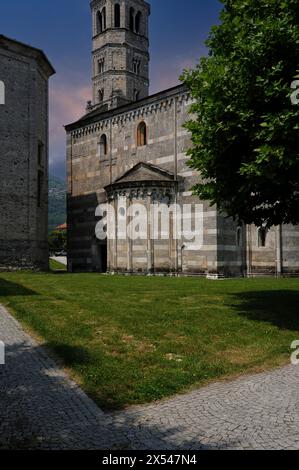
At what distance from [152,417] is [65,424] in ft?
4.40

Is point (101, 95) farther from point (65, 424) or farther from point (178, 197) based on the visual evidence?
point (65, 424)

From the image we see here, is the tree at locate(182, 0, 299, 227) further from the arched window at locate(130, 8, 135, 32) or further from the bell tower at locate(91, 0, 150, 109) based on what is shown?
the arched window at locate(130, 8, 135, 32)

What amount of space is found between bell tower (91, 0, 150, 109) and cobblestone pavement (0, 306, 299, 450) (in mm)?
47657

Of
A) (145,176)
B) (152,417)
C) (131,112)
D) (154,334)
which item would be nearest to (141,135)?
(131,112)

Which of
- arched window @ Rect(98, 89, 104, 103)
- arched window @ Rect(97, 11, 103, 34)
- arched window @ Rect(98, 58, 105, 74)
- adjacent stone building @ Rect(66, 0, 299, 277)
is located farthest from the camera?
arched window @ Rect(98, 89, 104, 103)

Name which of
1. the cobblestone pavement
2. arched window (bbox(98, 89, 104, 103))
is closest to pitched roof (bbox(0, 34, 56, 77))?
arched window (bbox(98, 89, 104, 103))

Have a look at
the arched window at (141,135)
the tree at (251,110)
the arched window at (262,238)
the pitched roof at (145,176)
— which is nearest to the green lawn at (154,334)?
the tree at (251,110)

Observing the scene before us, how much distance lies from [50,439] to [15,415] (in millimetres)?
992

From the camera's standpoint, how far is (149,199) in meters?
31.7

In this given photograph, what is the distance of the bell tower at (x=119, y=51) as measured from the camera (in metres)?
51.9

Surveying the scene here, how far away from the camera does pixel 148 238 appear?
104ft

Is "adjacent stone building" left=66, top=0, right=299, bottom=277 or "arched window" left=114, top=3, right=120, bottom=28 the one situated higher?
"arched window" left=114, top=3, right=120, bottom=28

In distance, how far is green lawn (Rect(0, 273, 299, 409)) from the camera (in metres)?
8.05

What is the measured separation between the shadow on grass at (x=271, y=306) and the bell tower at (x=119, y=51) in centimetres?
3868
